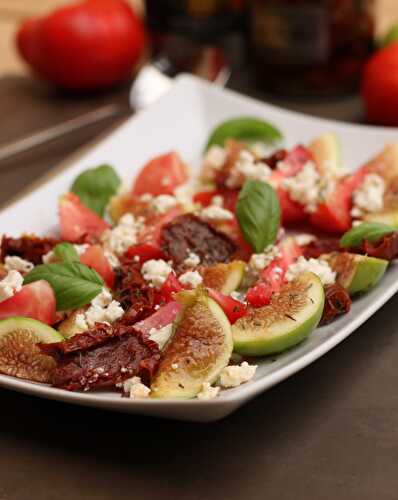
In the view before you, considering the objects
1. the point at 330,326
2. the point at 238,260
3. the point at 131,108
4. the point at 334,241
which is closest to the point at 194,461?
the point at 330,326

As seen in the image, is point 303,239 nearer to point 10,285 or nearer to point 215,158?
point 215,158

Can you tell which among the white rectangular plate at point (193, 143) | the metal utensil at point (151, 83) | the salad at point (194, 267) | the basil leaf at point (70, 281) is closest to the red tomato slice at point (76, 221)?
the salad at point (194, 267)

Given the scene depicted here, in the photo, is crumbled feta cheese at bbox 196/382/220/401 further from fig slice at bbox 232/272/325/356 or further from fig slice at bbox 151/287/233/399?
fig slice at bbox 232/272/325/356

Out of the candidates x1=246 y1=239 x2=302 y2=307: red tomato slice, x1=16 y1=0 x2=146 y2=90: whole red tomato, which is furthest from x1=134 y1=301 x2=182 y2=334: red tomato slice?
x1=16 y1=0 x2=146 y2=90: whole red tomato

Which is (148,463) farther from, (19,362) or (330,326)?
(330,326)

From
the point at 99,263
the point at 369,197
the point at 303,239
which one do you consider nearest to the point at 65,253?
the point at 99,263

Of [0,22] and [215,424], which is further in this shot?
[0,22]
